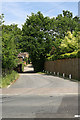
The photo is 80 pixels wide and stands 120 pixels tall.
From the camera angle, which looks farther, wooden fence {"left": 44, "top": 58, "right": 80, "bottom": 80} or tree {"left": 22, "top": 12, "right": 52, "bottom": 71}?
tree {"left": 22, "top": 12, "right": 52, "bottom": 71}

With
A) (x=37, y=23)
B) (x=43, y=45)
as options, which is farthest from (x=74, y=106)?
(x=37, y=23)

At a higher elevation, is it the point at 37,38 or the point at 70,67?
the point at 37,38

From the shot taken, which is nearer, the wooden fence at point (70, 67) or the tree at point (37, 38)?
the wooden fence at point (70, 67)

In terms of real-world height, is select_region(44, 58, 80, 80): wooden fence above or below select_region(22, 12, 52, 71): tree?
below

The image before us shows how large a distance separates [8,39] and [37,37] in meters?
29.6

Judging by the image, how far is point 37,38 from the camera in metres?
52.4

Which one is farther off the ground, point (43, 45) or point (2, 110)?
point (43, 45)

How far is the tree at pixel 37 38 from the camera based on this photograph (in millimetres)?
51609

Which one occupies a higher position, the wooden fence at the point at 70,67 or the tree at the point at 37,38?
the tree at the point at 37,38

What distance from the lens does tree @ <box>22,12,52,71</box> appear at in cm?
5161

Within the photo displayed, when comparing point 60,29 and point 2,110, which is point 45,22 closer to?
point 60,29

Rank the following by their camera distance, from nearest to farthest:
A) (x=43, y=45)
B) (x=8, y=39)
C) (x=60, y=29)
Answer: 1. (x=8, y=39)
2. (x=43, y=45)
3. (x=60, y=29)

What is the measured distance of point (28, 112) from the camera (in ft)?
28.3

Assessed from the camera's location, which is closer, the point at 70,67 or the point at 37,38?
the point at 70,67
